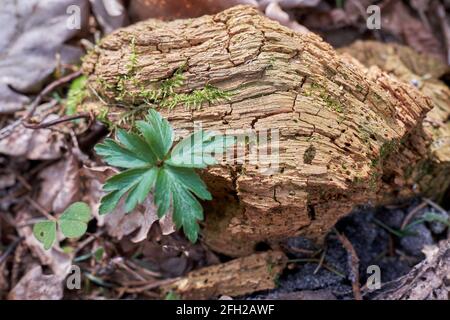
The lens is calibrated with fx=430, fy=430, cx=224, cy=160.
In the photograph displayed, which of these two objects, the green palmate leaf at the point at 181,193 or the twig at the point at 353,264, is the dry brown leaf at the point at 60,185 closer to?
the green palmate leaf at the point at 181,193

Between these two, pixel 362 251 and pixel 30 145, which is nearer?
pixel 362 251

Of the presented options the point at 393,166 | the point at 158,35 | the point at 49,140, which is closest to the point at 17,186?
the point at 49,140

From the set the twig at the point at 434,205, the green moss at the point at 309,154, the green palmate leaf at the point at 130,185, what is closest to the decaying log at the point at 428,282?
the twig at the point at 434,205

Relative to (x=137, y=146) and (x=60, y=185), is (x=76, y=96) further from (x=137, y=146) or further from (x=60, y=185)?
(x=137, y=146)

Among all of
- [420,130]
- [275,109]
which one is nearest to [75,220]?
[275,109]

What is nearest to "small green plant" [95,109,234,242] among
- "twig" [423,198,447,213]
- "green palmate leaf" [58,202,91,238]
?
"green palmate leaf" [58,202,91,238]
